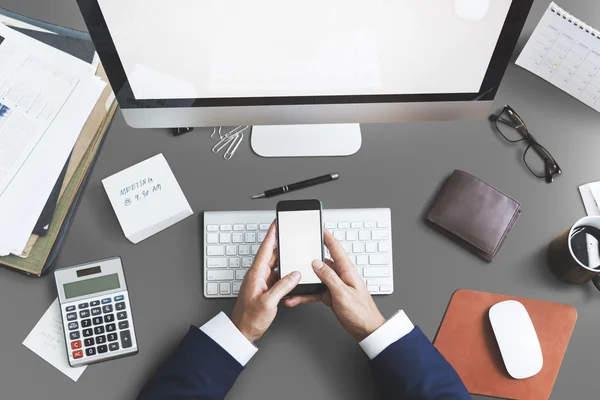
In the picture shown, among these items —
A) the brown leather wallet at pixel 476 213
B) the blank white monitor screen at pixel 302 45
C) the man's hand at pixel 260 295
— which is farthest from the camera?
the brown leather wallet at pixel 476 213

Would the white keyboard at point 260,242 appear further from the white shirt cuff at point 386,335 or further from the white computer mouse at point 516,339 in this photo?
the white computer mouse at point 516,339

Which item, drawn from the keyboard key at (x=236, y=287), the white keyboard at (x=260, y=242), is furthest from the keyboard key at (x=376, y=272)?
the keyboard key at (x=236, y=287)

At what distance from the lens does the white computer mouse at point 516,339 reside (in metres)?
0.74

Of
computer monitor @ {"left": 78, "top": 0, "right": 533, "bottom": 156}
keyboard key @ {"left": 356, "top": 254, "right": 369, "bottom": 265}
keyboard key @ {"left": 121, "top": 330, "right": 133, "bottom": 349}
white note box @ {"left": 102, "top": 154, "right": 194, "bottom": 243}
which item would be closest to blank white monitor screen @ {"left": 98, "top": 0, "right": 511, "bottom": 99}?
computer monitor @ {"left": 78, "top": 0, "right": 533, "bottom": 156}

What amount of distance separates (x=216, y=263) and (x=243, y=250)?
50mm

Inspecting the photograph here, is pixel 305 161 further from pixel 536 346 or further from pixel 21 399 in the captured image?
pixel 21 399

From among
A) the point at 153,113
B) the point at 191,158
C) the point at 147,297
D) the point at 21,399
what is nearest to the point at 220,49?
the point at 153,113

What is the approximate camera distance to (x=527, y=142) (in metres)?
0.88

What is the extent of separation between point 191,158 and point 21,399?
1.56 ft

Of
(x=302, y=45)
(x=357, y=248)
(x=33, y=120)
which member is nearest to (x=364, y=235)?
(x=357, y=248)

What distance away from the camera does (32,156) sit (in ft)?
2.78

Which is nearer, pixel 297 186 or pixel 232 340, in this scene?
pixel 232 340

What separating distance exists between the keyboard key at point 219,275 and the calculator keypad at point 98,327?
144 millimetres

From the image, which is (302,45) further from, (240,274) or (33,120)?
(33,120)
